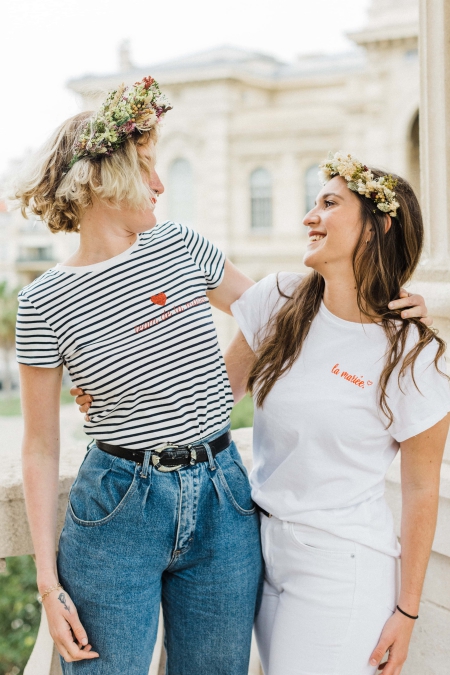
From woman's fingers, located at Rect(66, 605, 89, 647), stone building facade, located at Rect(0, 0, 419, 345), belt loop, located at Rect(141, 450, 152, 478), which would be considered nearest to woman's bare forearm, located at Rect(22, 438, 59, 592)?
woman's fingers, located at Rect(66, 605, 89, 647)

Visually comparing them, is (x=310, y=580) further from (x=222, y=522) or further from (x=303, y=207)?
(x=303, y=207)

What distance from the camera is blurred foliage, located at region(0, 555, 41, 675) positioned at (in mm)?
5859

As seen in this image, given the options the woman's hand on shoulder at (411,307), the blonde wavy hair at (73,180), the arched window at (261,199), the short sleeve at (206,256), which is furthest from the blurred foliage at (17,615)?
the arched window at (261,199)

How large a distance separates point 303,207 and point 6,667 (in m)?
18.1

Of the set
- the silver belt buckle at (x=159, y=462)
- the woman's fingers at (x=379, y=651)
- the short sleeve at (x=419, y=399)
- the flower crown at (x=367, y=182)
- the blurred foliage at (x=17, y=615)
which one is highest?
the flower crown at (x=367, y=182)

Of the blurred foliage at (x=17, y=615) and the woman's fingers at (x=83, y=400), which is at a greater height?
the woman's fingers at (x=83, y=400)

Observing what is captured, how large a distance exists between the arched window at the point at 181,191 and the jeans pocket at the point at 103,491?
71.3ft

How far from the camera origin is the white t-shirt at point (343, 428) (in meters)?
1.69

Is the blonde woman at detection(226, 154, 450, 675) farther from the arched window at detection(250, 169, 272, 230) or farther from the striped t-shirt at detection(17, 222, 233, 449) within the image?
the arched window at detection(250, 169, 272, 230)

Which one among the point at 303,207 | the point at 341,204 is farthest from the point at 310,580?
the point at 303,207

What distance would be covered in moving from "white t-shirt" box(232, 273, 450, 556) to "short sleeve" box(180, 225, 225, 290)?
0.32 meters

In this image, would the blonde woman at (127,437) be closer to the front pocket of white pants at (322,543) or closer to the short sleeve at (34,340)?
the short sleeve at (34,340)

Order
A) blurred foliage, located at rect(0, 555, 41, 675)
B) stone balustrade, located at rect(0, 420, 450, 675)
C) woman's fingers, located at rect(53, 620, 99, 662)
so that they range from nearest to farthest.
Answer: woman's fingers, located at rect(53, 620, 99, 662), stone balustrade, located at rect(0, 420, 450, 675), blurred foliage, located at rect(0, 555, 41, 675)

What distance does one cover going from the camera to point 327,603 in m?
1.66
